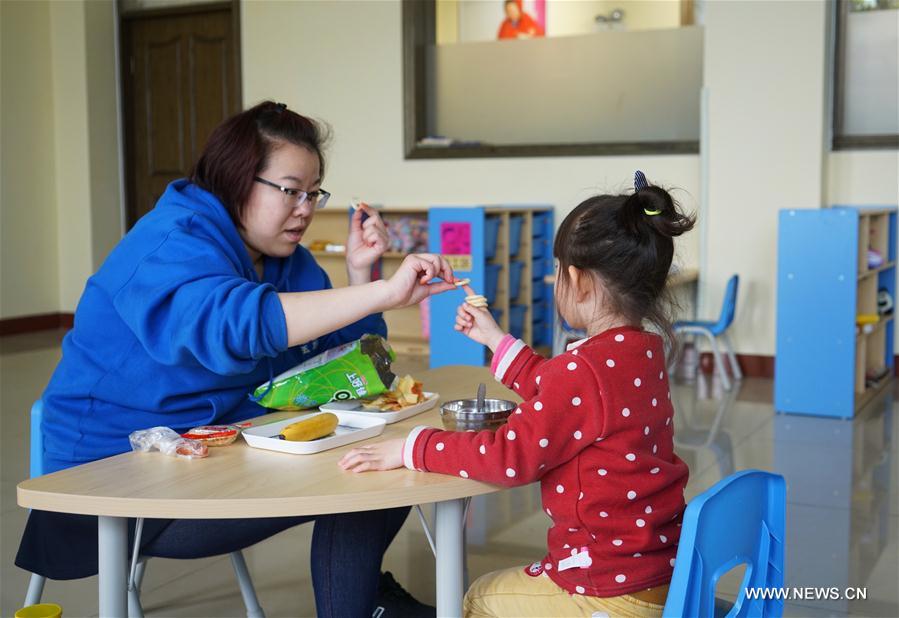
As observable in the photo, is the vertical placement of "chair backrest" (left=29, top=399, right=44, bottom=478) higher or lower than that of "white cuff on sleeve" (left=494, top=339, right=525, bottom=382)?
lower

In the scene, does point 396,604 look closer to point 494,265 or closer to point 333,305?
point 333,305

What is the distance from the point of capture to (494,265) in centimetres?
548

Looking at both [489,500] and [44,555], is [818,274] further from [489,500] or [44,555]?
[44,555]

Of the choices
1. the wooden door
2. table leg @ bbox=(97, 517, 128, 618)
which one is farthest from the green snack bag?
the wooden door

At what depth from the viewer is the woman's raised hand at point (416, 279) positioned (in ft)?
5.18

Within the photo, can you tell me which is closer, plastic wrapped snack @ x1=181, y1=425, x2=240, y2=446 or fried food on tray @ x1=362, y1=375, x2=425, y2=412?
plastic wrapped snack @ x1=181, y1=425, x2=240, y2=446

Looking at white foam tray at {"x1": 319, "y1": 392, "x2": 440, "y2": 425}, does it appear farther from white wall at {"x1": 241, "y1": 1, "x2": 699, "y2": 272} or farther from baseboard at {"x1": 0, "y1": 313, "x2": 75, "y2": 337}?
baseboard at {"x1": 0, "y1": 313, "x2": 75, "y2": 337}

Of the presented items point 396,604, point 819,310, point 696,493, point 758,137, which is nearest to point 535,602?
point 396,604

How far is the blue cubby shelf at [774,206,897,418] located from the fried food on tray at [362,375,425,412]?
296cm

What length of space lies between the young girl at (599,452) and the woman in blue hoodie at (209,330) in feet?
0.87

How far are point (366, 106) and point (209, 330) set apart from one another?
5.12 metres

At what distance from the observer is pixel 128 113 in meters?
7.58

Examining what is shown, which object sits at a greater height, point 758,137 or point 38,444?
point 758,137

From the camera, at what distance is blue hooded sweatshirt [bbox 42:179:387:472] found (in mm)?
1521
